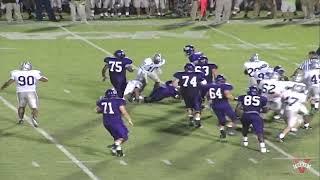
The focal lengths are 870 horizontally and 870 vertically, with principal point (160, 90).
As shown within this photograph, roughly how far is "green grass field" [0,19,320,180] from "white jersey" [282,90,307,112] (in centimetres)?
67

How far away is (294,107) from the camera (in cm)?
1695

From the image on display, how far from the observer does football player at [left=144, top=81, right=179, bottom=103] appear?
1992 cm

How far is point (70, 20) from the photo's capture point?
1201 inches

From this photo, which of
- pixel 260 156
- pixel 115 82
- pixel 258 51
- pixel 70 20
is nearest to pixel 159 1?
pixel 70 20

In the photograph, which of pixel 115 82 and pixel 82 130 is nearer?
pixel 82 130

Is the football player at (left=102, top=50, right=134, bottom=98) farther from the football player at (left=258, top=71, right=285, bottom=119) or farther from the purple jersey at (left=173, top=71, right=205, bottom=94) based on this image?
the football player at (left=258, top=71, right=285, bottom=119)

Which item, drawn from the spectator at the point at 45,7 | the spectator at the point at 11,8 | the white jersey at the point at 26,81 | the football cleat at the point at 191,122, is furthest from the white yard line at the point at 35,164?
the spectator at the point at 45,7

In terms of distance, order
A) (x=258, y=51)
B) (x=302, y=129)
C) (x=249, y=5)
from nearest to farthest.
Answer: (x=302, y=129)
(x=258, y=51)
(x=249, y=5)

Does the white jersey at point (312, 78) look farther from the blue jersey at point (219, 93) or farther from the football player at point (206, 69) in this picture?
the blue jersey at point (219, 93)

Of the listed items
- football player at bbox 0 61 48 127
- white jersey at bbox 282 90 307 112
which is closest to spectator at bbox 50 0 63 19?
football player at bbox 0 61 48 127

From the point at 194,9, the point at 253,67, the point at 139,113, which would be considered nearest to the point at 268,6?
the point at 194,9

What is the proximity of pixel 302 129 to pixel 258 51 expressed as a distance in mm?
9083

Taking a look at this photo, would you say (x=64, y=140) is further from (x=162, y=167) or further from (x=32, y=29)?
(x=32, y=29)

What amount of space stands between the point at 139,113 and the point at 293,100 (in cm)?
374
